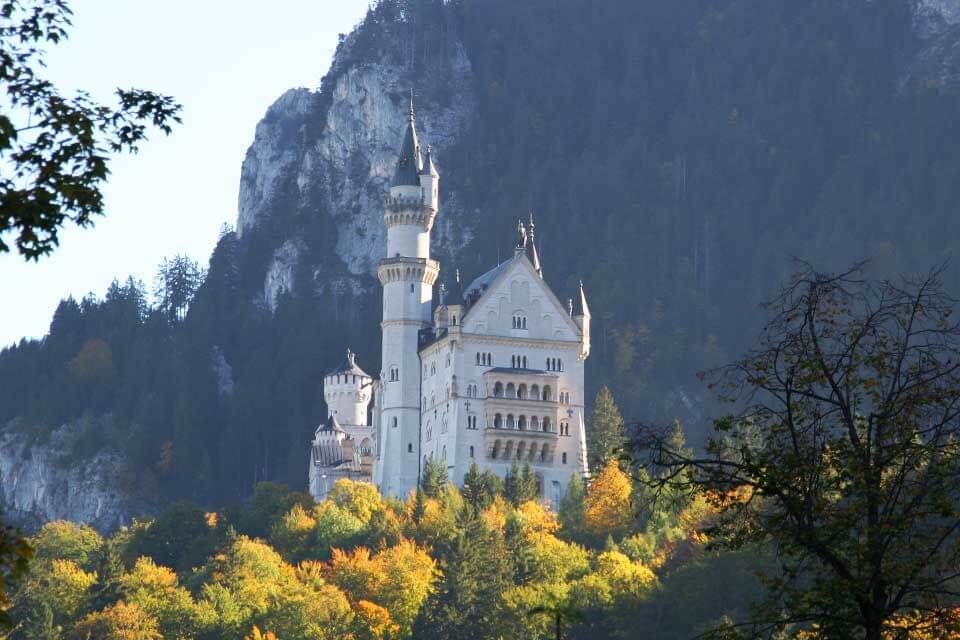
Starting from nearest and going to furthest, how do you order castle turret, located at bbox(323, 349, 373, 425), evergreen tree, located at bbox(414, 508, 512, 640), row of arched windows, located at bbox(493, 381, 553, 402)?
evergreen tree, located at bbox(414, 508, 512, 640) < row of arched windows, located at bbox(493, 381, 553, 402) < castle turret, located at bbox(323, 349, 373, 425)

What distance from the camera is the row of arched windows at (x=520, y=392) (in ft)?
415

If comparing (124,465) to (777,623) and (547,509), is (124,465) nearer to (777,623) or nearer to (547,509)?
(547,509)

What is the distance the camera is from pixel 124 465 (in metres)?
193

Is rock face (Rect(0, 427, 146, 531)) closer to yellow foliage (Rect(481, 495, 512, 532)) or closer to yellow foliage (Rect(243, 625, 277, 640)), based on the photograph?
yellow foliage (Rect(481, 495, 512, 532))

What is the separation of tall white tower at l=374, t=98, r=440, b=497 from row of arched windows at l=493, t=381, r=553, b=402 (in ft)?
17.4

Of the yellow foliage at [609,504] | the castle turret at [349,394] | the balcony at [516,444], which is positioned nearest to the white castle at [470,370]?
the balcony at [516,444]

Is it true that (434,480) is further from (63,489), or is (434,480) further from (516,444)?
(63,489)

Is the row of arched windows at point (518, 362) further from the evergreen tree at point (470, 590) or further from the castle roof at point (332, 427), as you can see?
the castle roof at point (332, 427)

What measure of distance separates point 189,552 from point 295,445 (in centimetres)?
6442

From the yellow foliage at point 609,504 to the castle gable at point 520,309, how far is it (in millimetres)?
9639

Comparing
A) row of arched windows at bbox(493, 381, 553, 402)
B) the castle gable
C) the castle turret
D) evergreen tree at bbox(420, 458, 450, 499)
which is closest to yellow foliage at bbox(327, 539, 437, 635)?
evergreen tree at bbox(420, 458, 450, 499)

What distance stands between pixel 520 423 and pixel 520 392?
1.84 metres

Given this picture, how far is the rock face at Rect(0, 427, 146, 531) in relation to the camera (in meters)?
189

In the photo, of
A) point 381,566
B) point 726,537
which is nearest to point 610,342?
point 381,566
